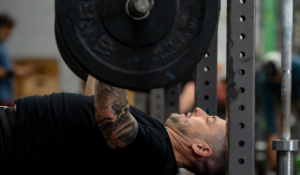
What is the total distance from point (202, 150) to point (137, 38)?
893 mm

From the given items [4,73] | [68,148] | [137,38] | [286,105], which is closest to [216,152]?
[286,105]

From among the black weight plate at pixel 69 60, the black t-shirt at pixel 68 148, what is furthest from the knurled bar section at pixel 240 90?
the black weight plate at pixel 69 60

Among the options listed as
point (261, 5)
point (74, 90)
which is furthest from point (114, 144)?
point (74, 90)

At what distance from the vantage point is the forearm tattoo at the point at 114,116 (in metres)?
1.21

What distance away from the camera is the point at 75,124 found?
157 cm

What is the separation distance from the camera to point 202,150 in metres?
1.78

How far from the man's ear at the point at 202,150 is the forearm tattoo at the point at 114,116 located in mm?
530

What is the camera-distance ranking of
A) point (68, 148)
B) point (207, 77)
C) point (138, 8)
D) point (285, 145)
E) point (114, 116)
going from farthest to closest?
point (207, 77)
point (68, 148)
point (285, 145)
point (114, 116)
point (138, 8)

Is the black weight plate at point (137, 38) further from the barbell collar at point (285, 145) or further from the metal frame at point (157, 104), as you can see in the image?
the metal frame at point (157, 104)

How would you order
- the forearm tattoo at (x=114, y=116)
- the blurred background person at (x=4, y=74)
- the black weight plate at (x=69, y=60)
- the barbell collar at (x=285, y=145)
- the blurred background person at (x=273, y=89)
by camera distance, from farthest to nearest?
the blurred background person at (x=4, y=74) → the blurred background person at (x=273, y=89) → the black weight plate at (x=69, y=60) → the barbell collar at (x=285, y=145) → the forearm tattoo at (x=114, y=116)

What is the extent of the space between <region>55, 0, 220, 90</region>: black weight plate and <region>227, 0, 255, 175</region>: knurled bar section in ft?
0.85

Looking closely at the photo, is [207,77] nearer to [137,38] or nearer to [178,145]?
[178,145]

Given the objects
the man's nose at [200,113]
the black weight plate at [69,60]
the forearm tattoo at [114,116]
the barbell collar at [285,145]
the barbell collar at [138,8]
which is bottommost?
the barbell collar at [285,145]

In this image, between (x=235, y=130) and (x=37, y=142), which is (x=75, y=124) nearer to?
(x=37, y=142)
